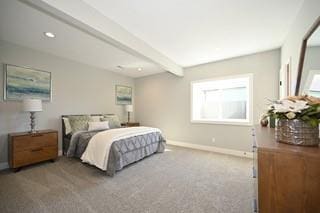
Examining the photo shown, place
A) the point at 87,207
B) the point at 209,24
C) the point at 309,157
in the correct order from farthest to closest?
the point at 209,24 < the point at 87,207 < the point at 309,157

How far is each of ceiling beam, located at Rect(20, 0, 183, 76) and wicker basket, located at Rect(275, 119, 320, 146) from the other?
7.88 feet

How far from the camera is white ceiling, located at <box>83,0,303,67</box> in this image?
1.99 m

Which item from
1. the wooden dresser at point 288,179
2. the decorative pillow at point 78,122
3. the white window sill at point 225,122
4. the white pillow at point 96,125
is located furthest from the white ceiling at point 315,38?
the decorative pillow at point 78,122

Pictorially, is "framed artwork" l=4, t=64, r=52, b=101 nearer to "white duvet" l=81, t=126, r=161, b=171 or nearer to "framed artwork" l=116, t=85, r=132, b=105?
"white duvet" l=81, t=126, r=161, b=171

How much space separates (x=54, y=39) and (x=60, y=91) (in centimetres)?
145

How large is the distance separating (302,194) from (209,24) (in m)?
2.43

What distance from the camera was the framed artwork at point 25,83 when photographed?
3092 millimetres

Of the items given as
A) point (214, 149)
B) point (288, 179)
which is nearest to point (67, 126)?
point (214, 149)

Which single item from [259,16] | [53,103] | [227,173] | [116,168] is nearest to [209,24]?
[259,16]

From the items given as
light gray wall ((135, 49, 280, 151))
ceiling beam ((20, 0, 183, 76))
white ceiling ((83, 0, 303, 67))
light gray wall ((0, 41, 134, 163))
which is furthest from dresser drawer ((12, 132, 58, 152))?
Answer: light gray wall ((135, 49, 280, 151))

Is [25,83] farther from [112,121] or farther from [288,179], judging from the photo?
[288,179]

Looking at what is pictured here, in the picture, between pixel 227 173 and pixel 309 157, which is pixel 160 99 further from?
pixel 309 157

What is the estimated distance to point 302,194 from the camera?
2.80 ft

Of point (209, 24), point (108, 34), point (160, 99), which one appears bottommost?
point (160, 99)
